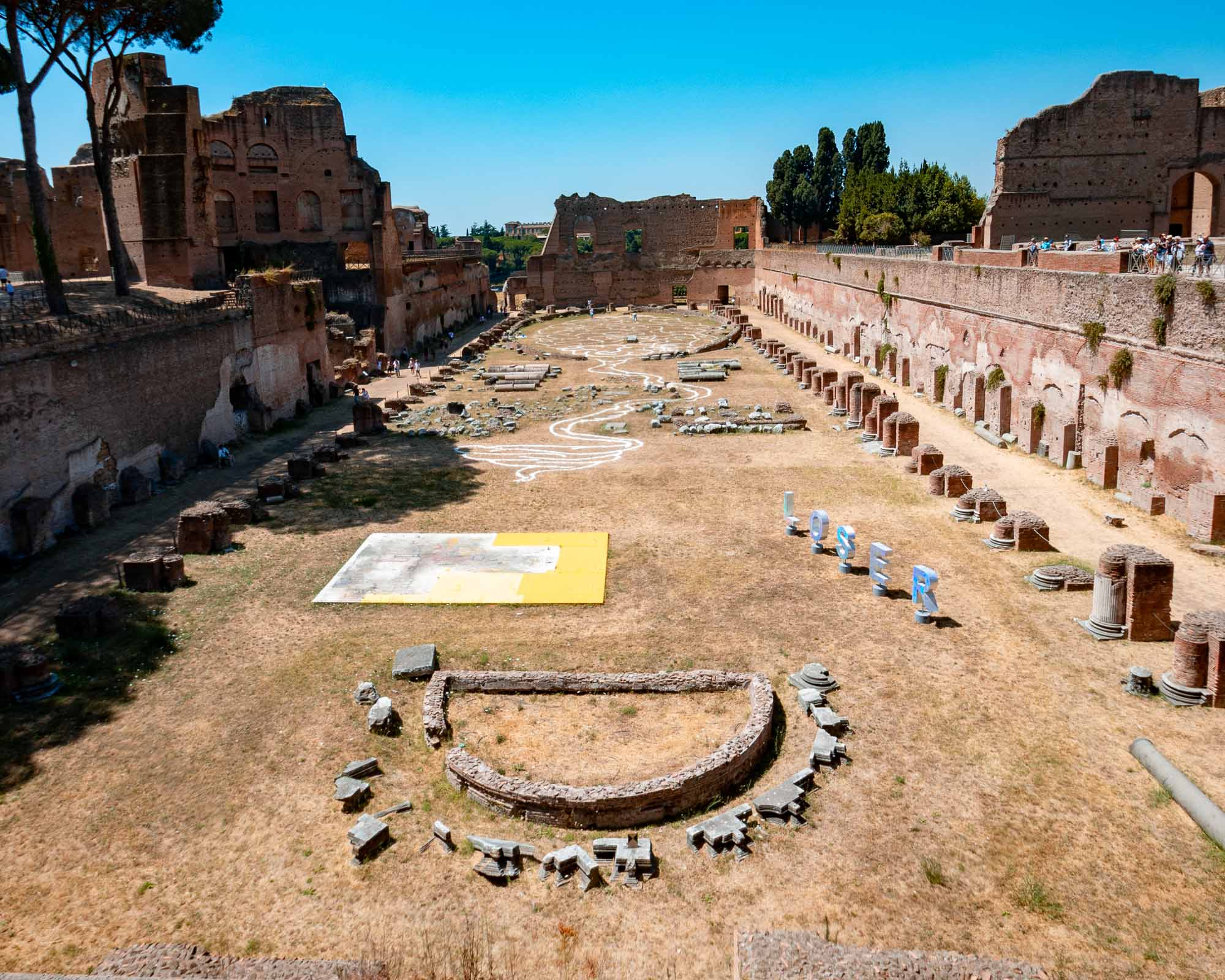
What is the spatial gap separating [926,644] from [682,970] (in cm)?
572

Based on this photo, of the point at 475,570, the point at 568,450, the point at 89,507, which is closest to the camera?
the point at 475,570

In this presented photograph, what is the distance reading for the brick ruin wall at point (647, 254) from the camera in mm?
57562

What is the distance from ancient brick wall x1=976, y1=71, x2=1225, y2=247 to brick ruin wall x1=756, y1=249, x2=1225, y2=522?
296 inches

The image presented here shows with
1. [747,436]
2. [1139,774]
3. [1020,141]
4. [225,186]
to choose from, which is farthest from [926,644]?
[225,186]

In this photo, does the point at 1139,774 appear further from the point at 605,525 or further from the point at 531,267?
the point at 531,267

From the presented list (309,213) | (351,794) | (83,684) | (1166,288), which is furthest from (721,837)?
(309,213)

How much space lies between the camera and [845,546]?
516 inches

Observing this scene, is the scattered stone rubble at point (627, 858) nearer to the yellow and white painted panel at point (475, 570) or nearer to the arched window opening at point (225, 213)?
the yellow and white painted panel at point (475, 570)

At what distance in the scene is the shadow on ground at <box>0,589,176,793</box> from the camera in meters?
9.23

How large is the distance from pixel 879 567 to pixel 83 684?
9689mm

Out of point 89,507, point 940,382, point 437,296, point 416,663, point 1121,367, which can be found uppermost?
point 437,296

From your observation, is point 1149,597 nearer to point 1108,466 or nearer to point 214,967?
point 1108,466

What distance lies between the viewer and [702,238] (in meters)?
60.8

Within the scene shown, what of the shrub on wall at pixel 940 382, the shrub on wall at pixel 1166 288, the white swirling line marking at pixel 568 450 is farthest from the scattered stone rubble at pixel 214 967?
the shrub on wall at pixel 940 382
